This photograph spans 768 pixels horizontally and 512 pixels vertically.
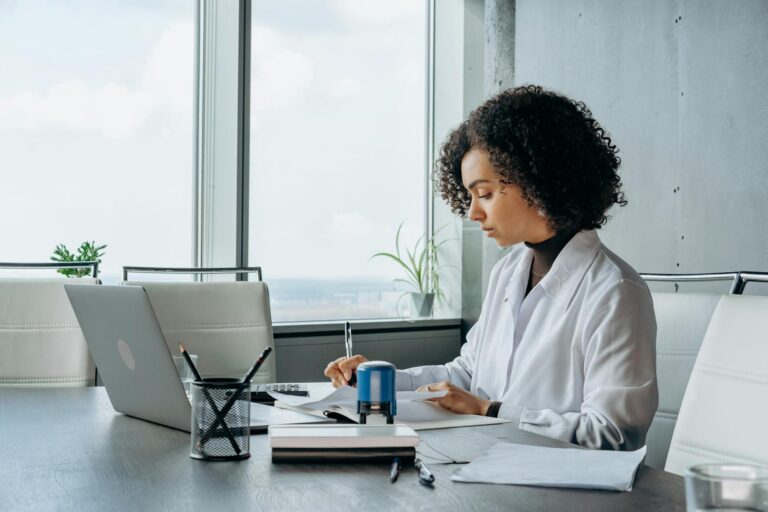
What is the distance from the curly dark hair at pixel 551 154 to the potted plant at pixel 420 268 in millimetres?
2449

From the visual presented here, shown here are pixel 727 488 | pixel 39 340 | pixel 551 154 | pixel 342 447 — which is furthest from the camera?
pixel 39 340

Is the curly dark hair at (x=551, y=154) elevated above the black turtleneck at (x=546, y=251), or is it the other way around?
the curly dark hair at (x=551, y=154)

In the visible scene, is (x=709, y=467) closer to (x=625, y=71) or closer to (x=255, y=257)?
(x=625, y=71)

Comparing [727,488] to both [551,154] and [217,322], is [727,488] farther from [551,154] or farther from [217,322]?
[217,322]

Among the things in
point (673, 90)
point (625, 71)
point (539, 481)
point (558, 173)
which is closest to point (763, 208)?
point (673, 90)

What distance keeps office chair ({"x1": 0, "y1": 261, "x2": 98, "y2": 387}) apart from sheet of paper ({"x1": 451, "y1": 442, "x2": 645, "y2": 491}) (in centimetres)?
138

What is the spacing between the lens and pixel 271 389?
6.12 ft

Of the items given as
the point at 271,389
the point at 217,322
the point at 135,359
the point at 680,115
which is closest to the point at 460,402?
the point at 271,389

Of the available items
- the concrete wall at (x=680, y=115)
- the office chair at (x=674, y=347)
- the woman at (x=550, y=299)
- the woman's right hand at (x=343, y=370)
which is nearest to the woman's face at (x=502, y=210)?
the woman at (x=550, y=299)

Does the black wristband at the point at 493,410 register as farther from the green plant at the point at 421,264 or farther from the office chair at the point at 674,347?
the green plant at the point at 421,264

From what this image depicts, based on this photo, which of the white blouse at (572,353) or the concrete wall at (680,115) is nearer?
the white blouse at (572,353)

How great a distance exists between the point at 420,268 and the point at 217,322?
2.16 m

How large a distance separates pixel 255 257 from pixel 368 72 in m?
1.15

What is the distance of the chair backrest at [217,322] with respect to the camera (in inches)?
95.8
